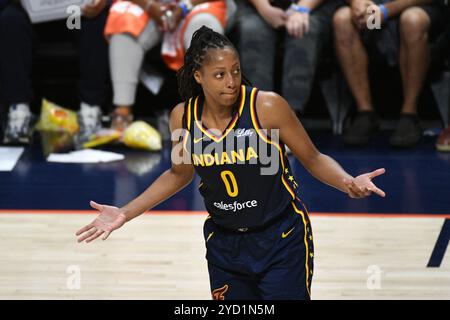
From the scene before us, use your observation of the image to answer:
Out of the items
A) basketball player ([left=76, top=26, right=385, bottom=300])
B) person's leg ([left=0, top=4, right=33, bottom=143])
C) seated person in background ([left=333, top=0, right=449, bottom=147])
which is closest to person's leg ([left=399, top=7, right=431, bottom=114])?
seated person in background ([left=333, top=0, right=449, bottom=147])

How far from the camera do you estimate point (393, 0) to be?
6.58 metres

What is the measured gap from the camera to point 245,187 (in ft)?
9.86

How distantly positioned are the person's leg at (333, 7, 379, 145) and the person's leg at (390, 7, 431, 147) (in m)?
0.22

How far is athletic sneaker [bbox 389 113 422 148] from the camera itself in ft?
21.8

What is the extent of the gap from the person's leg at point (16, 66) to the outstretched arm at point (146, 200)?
371cm

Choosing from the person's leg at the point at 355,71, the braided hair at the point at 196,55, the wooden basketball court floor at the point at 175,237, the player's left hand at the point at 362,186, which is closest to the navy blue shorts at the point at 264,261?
the player's left hand at the point at 362,186

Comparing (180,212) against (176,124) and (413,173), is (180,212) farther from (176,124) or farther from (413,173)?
(176,124)

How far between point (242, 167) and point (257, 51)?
373cm

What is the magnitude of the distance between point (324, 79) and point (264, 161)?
428 cm

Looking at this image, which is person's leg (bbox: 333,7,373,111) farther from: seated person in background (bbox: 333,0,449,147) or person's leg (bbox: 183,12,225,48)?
person's leg (bbox: 183,12,225,48)

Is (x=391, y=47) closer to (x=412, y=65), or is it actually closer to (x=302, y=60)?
(x=412, y=65)

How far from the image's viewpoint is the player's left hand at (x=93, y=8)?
6613 mm

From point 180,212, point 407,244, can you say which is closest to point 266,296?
point 407,244

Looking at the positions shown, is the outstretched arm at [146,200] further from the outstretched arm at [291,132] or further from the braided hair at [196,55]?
the outstretched arm at [291,132]
